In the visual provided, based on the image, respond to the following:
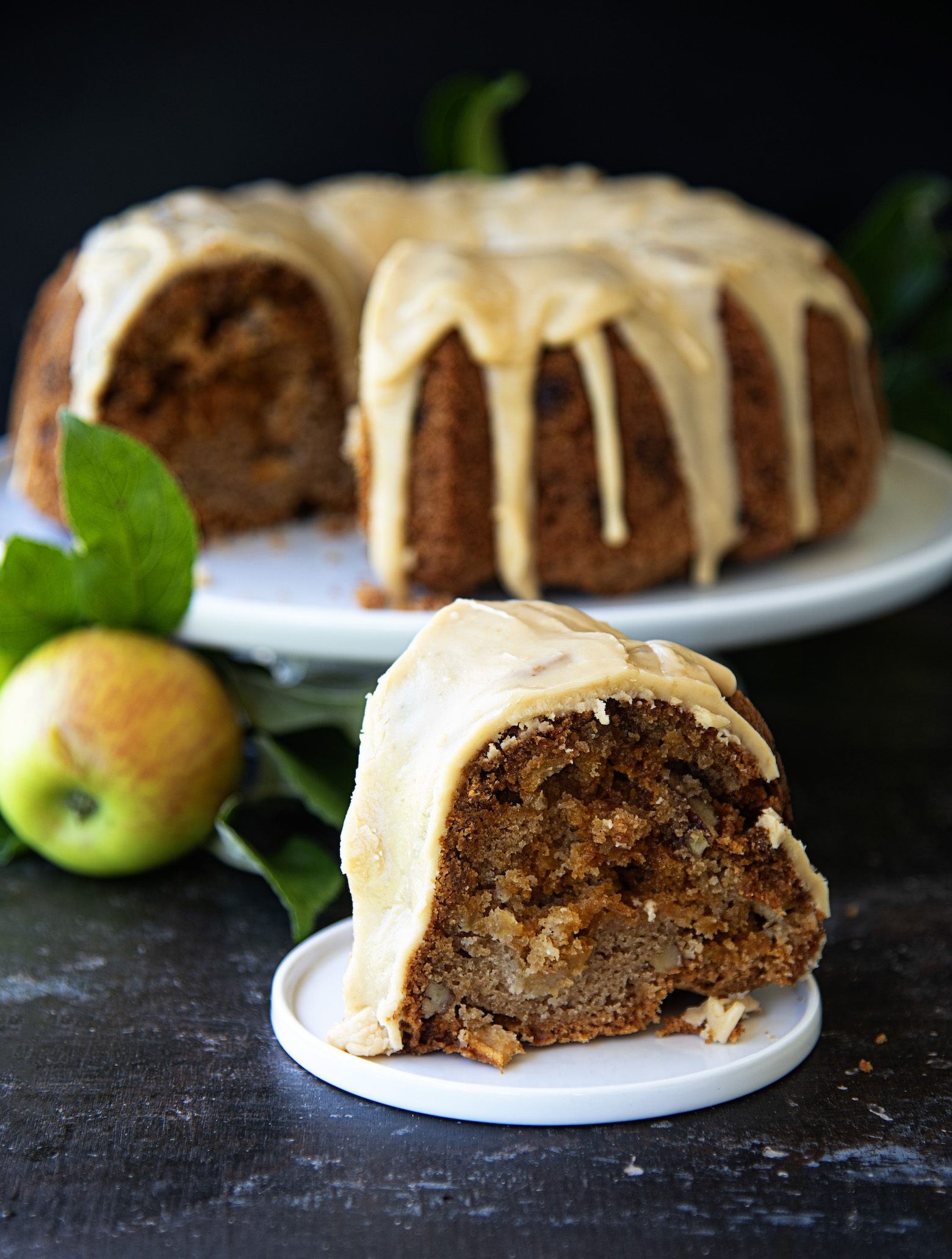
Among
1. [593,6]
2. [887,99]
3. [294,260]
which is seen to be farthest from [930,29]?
[294,260]

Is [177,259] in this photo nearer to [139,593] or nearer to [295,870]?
[139,593]

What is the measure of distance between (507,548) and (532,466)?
91 millimetres

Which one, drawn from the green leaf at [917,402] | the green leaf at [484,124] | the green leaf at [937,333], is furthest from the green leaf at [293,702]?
the green leaf at [937,333]

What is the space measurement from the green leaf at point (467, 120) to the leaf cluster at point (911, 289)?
60 cm

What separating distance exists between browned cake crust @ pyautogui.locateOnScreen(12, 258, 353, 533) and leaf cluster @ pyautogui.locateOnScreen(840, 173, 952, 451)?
988 mm

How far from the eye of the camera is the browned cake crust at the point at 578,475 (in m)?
1.54

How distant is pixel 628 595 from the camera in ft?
5.30

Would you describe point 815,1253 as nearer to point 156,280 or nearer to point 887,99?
point 156,280

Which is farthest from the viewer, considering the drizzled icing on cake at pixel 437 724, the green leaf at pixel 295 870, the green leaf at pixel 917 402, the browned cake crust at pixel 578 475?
the green leaf at pixel 917 402

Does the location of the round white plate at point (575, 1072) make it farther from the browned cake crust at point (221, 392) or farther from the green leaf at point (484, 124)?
the green leaf at point (484, 124)

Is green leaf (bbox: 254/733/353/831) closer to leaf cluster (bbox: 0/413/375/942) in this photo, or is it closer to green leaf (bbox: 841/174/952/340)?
leaf cluster (bbox: 0/413/375/942)

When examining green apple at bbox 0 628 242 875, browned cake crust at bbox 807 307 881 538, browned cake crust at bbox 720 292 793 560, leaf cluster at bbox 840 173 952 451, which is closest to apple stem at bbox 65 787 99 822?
green apple at bbox 0 628 242 875

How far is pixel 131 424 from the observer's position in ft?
5.75

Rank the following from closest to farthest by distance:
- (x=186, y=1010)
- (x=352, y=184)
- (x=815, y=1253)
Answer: (x=815, y=1253), (x=186, y=1010), (x=352, y=184)
